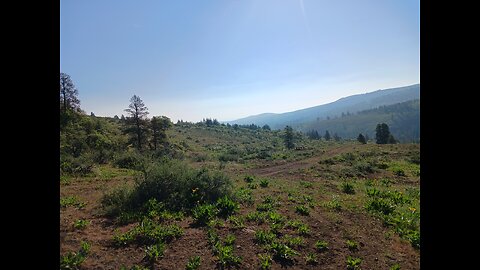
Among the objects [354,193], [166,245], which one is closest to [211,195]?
[166,245]

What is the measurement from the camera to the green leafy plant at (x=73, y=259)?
4193 millimetres

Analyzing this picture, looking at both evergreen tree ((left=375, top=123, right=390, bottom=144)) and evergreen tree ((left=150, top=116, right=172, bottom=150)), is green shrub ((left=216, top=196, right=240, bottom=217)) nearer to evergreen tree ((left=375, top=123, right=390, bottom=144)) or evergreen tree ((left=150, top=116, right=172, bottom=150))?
evergreen tree ((left=150, top=116, right=172, bottom=150))

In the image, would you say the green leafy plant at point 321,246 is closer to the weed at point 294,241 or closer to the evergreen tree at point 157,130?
the weed at point 294,241

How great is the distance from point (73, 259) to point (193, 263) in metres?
1.83

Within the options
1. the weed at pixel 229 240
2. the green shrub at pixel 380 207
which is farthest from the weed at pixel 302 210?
the weed at pixel 229 240

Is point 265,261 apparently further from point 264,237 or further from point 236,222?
point 236,222

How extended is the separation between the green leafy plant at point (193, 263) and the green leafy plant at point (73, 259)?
63.9 inches

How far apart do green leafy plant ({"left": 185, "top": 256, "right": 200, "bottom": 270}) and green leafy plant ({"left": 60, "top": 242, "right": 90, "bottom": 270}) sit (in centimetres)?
162

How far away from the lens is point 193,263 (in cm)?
483

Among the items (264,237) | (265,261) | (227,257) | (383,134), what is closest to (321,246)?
(264,237)
